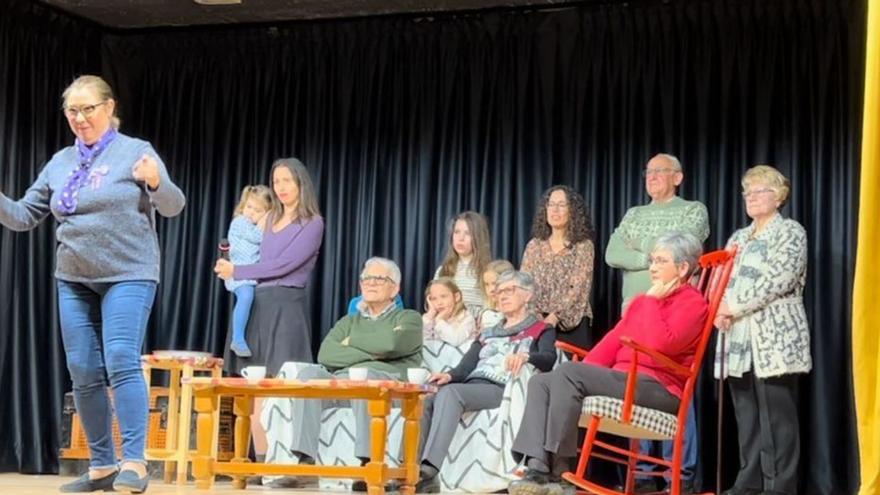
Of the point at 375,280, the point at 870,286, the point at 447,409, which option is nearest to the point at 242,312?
the point at 375,280

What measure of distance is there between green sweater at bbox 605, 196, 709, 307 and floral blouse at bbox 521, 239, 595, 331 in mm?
143

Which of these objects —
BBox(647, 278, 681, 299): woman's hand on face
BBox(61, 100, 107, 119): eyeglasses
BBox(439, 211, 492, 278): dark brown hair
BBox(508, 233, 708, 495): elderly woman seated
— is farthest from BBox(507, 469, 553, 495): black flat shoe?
BBox(61, 100, 107, 119): eyeglasses

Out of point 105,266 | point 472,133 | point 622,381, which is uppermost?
point 472,133

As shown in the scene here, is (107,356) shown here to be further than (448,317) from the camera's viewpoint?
No

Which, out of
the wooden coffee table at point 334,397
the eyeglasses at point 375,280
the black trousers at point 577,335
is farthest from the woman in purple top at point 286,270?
the black trousers at point 577,335

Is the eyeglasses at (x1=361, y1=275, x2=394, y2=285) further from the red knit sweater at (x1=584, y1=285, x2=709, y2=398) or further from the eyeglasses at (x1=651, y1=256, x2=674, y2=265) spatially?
the eyeglasses at (x1=651, y1=256, x2=674, y2=265)

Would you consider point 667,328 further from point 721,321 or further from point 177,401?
point 177,401

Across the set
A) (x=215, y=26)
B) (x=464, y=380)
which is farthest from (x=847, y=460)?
(x=215, y=26)

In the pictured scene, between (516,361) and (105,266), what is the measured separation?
1.91 meters

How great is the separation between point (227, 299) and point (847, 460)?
3413 mm

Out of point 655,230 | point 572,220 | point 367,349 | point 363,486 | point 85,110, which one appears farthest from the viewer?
point 572,220

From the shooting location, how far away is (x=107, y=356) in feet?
12.2

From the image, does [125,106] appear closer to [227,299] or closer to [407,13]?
[227,299]

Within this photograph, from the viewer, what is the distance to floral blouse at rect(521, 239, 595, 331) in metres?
5.60
